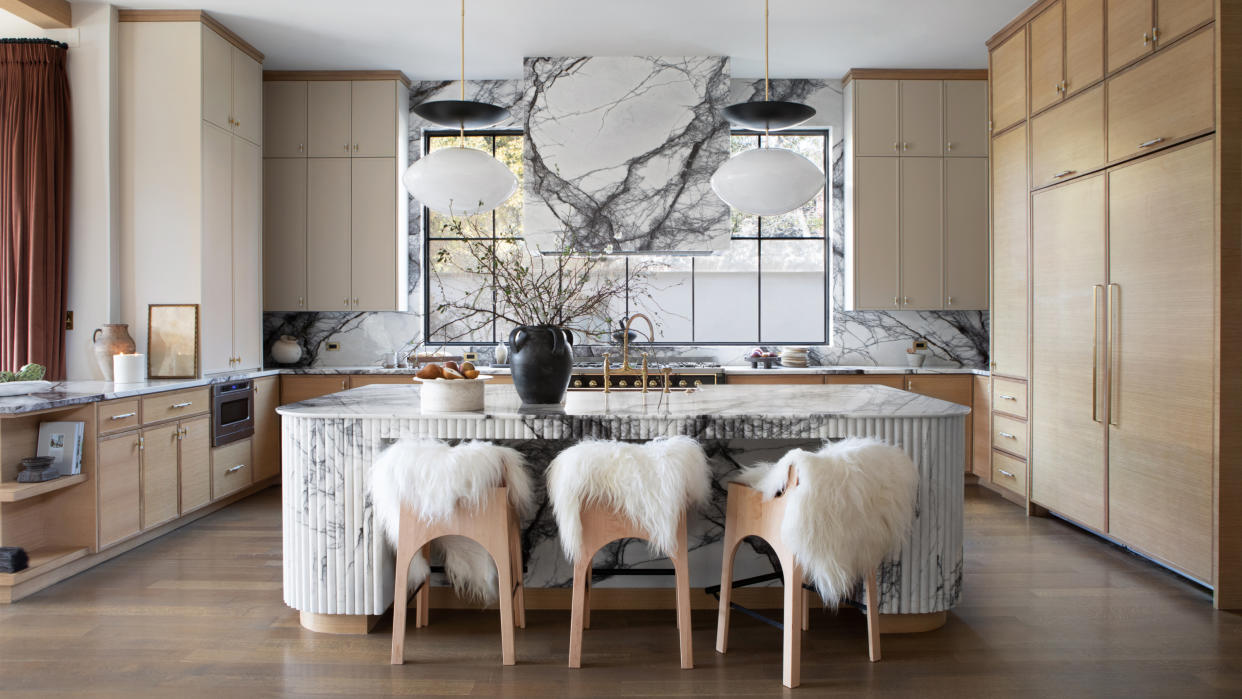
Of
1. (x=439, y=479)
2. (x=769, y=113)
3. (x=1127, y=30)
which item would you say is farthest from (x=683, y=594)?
(x=1127, y=30)

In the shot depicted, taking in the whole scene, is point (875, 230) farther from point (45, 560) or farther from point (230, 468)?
point (45, 560)

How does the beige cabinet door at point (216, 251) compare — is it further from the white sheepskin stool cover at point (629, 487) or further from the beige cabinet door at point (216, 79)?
the white sheepskin stool cover at point (629, 487)

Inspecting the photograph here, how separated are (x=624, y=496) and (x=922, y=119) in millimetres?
4356

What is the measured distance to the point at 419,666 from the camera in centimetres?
241

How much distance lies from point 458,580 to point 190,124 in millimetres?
3348

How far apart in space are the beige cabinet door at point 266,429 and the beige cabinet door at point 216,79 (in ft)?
5.38

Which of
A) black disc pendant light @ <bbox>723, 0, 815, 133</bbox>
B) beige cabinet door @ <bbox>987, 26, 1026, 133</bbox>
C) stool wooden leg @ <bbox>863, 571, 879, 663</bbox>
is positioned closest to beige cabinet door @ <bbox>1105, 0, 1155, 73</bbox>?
beige cabinet door @ <bbox>987, 26, 1026, 133</bbox>

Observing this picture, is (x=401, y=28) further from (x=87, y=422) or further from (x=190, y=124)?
(x=87, y=422)

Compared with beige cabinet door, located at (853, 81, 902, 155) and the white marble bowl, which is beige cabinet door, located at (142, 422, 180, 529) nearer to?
the white marble bowl

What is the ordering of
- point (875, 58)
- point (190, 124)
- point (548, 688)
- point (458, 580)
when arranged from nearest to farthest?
1. point (548, 688)
2. point (458, 580)
3. point (190, 124)
4. point (875, 58)

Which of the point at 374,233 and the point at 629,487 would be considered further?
the point at 374,233

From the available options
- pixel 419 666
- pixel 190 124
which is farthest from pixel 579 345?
pixel 419 666

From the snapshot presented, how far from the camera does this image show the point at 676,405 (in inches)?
111

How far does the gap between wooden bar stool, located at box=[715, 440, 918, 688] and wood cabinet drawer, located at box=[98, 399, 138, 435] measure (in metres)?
2.93
